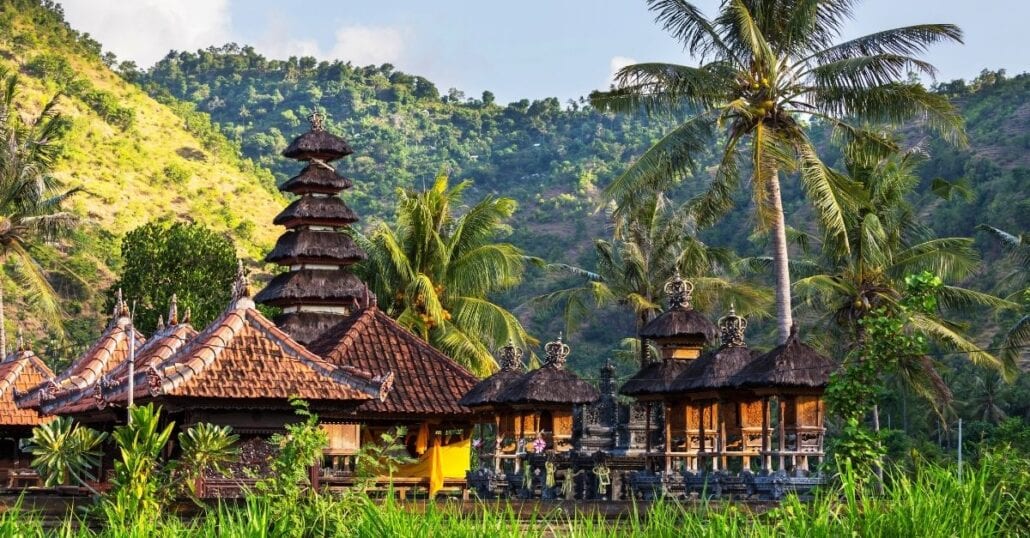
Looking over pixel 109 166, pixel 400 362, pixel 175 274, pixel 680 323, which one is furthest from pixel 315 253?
pixel 109 166

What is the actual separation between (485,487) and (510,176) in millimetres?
64321

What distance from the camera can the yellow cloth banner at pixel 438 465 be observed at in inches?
979

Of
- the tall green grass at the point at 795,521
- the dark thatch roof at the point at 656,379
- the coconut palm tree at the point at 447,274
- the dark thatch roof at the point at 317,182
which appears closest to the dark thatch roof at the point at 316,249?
the dark thatch roof at the point at 317,182

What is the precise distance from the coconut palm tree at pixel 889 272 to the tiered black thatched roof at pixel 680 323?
252 inches

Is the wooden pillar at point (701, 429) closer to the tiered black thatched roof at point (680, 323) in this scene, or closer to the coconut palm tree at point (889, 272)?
the tiered black thatched roof at point (680, 323)

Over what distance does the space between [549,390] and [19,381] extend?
1086 centimetres

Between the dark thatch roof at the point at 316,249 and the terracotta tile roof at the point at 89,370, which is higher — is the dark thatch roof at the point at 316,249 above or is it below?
above

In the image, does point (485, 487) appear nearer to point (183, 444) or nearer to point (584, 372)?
point (183, 444)

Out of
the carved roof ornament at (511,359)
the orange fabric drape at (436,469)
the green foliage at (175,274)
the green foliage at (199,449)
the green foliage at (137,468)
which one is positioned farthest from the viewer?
the green foliage at (175,274)

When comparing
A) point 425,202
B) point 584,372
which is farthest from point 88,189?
point 425,202

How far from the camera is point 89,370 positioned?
2461 cm

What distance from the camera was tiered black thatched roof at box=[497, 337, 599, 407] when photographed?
23734 mm

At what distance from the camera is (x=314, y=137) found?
29.0 m

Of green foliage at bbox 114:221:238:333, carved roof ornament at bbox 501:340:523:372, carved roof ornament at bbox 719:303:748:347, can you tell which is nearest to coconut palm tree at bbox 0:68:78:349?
green foliage at bbox 114:221:238:333
